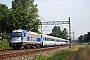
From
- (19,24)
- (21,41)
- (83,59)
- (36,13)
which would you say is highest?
(36,13)

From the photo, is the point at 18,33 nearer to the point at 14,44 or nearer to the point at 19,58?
the point at 14,44

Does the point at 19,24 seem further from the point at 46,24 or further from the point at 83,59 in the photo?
the point at 83,59

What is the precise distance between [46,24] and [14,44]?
1021 inches

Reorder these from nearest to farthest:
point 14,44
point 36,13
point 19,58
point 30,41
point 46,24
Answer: point 19,58 → point 14,44 → point 30,41 → point 46,24 → point 36,13

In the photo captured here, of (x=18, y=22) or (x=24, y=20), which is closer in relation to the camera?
(x=18, y=22)

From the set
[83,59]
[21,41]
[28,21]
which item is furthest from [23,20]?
[83,59]

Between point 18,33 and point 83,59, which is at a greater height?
point 18,33

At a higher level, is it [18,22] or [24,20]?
[24,20]

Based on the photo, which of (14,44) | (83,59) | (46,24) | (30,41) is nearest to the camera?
(83,59)

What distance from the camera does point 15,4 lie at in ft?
213

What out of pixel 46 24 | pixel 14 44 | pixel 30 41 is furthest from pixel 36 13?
pixel 14 44

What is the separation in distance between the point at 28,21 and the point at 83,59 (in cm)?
3466

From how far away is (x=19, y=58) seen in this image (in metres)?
17.5

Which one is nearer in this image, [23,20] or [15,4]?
[23,20]
